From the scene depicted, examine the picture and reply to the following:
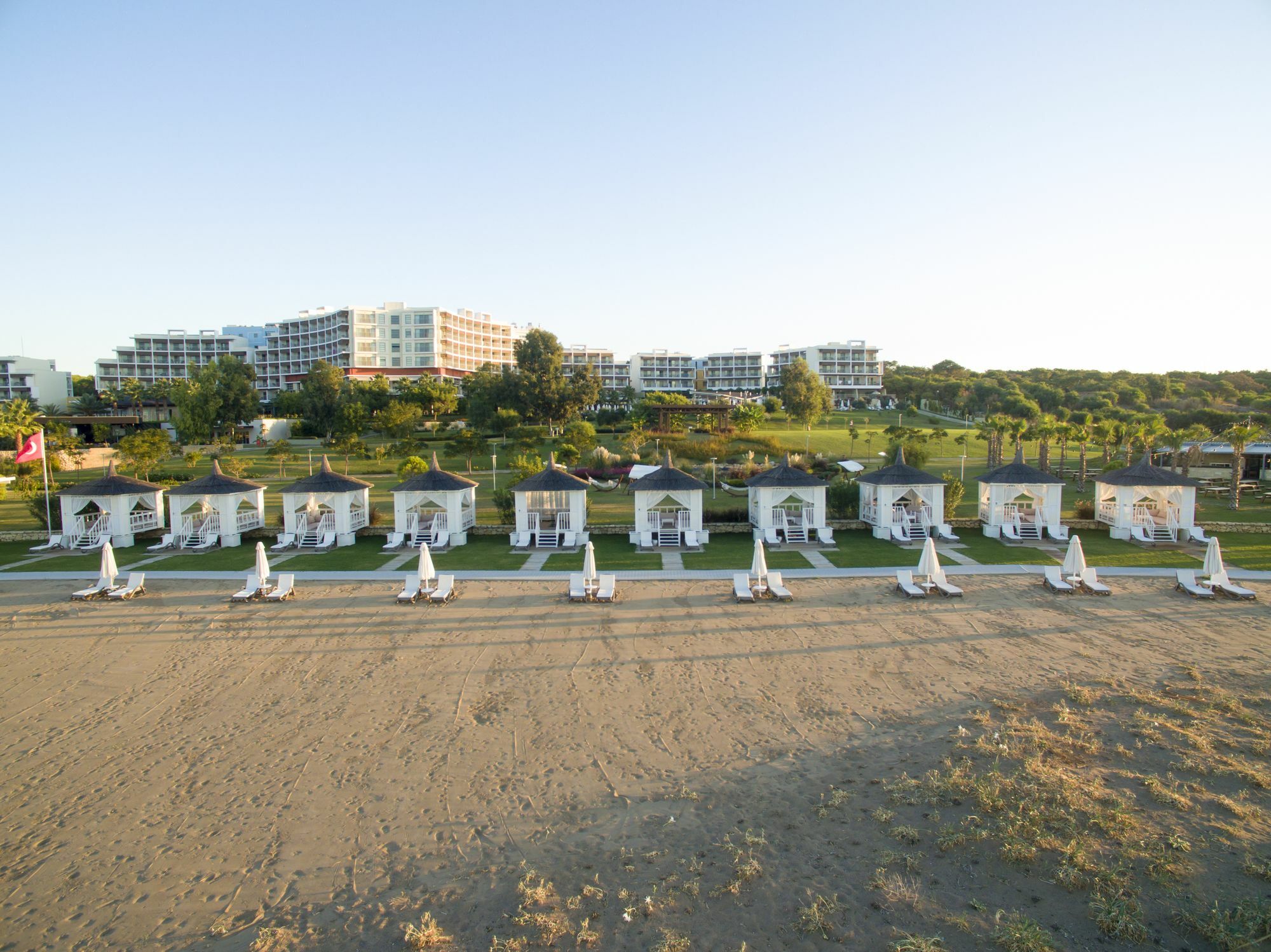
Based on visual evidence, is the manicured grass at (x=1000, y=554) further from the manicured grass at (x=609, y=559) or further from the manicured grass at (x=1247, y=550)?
the manicured grass at (x=609, y=559)

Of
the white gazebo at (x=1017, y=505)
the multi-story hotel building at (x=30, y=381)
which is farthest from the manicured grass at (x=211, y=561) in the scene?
the multi-story hotel building at (x=30, y=381)

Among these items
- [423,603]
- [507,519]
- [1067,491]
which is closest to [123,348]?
[507,519]

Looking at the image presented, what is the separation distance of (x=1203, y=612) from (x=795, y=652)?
312 inches

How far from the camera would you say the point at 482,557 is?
18.5 metres

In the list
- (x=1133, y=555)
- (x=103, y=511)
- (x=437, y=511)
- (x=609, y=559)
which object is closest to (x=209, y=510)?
(x=103, y=511)

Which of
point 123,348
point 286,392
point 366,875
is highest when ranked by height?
point 123,348

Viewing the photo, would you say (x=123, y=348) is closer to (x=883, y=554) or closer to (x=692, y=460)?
(x=692, y=460)

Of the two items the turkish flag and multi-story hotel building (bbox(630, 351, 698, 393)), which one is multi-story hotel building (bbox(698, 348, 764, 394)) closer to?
multi-story hotel building (bbox(630, 351, 698, 393))

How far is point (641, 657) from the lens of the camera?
35.1ft

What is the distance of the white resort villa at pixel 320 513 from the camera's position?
20312 millimetres

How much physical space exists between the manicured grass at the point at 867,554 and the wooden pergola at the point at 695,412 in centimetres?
2809

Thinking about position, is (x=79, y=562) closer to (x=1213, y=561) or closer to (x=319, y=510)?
(x=319, y=510)

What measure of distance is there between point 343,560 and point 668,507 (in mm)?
8975

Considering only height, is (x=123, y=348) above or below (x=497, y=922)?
above
